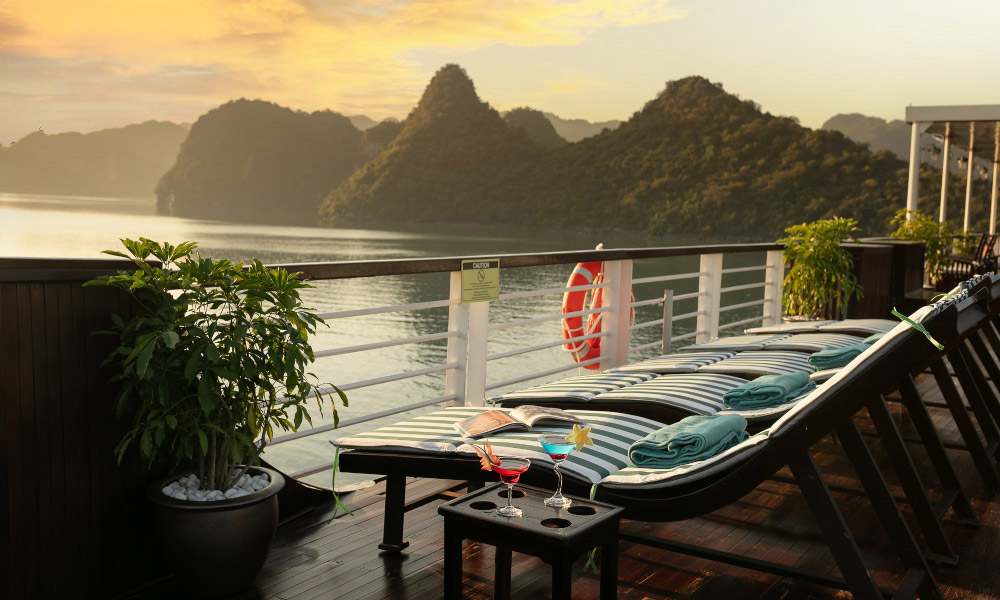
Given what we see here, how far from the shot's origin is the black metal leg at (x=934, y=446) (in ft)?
7.48

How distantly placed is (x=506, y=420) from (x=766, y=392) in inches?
31.9

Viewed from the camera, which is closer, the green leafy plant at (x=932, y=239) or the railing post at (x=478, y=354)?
the railing post at (x=478, y=354)

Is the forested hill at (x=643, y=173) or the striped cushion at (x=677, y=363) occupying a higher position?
the forested hill at (x=643, y=173)

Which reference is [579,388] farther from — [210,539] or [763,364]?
[210,539]

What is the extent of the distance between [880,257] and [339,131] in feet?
205

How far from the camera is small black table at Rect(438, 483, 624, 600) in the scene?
4.77 feet

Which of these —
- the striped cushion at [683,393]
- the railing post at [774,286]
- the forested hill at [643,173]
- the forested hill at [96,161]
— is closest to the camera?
the striped cushion at [683,393]

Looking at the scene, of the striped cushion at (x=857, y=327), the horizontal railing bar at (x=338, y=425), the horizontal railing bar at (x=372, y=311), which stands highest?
the horizontal railing bar at (x=372, y=311)

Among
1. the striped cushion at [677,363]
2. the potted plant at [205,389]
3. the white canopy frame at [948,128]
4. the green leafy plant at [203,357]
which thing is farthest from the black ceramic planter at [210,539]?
the white canopy frame at [948,128]

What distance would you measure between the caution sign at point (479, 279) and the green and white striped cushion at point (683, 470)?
4.85 ft

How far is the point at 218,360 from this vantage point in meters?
1.88

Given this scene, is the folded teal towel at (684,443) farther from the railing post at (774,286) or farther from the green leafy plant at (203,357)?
the railing post at (774,286)

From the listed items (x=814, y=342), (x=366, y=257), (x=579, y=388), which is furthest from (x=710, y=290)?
(x=366, y=257)

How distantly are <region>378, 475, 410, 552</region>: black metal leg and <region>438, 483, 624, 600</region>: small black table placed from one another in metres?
0.57
